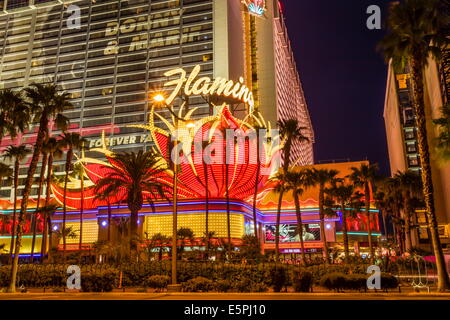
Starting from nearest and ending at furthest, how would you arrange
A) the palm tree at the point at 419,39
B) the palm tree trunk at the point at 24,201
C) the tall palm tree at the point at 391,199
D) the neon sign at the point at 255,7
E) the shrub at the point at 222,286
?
the shrub at the point at 222,286 → the palm tree at the point at 419,39 → the palm tree trunk at the point at 24,201 → the tall palm tree at the point at 391,199 → the neon sign at the point at 255,7

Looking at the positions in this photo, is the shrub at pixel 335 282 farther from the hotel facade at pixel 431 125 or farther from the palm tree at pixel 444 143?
the hotel facade at pixel 431 125

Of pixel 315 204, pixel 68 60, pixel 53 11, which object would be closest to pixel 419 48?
pixel 315 204

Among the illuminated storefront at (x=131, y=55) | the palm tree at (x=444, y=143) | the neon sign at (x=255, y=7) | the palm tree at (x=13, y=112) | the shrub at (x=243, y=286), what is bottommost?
the shrub at (x=243, y=286)

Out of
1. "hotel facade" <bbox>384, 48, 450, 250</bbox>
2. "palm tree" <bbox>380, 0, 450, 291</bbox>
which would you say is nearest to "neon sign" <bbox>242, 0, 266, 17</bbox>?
"hotel facade" <bbox>384, 48, 450, 250</bbox>

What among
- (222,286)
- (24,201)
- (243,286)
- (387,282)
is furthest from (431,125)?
(24,201)

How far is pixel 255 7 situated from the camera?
418 feet

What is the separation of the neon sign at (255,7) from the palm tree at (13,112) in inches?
4229

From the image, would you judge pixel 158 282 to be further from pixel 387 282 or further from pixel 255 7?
pixel 255 7

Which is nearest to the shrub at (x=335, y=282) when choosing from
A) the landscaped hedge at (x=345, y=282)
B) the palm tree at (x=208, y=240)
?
the landscaped hedge at (x=345, y=282)

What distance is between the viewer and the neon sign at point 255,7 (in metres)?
127

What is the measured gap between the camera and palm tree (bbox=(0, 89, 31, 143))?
29062 mm

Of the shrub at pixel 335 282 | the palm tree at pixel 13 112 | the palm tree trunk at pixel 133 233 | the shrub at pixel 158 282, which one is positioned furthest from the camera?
the palm tree at pixel 13 112

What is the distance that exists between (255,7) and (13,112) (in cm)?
11111

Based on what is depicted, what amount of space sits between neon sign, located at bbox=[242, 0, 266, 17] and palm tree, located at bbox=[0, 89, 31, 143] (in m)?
107
